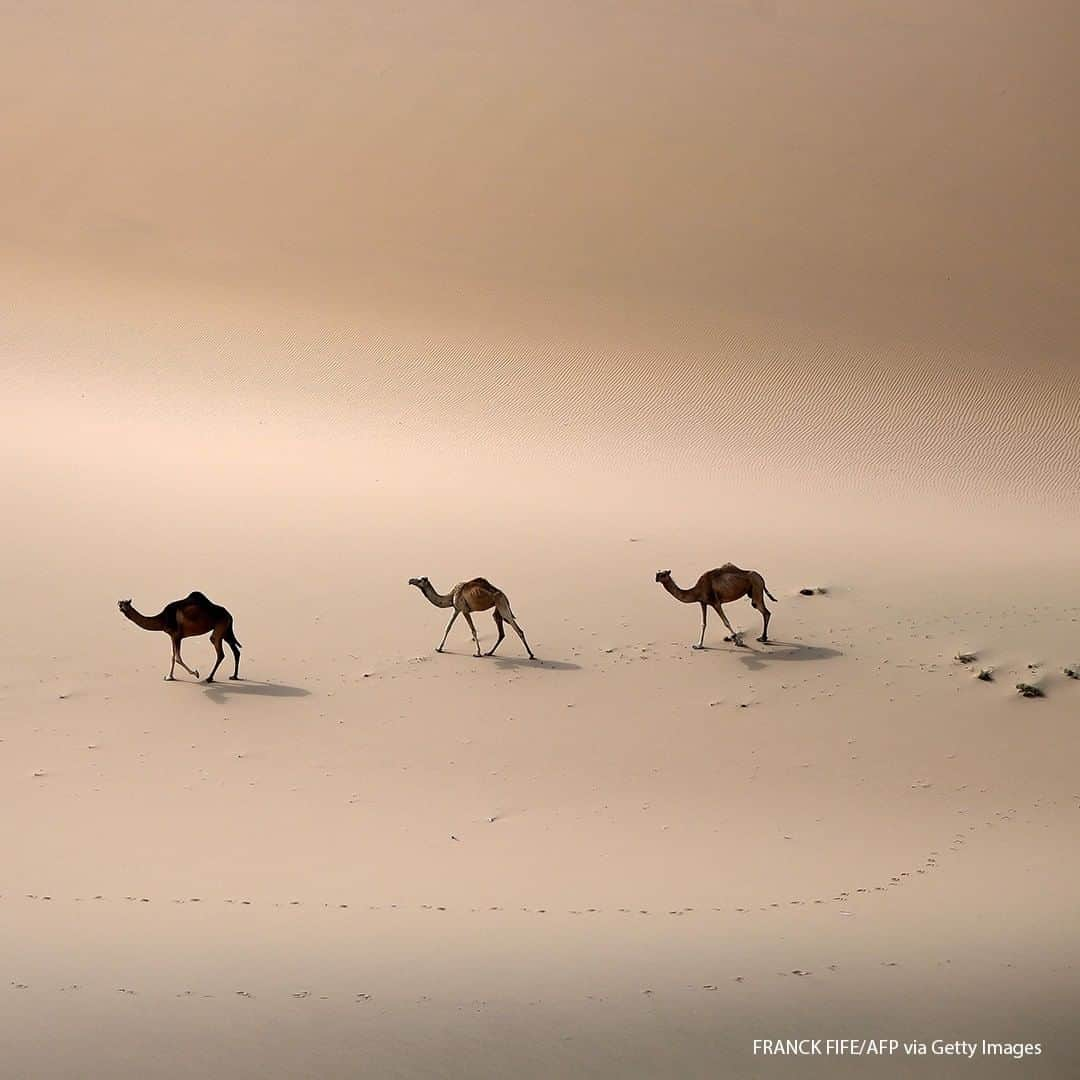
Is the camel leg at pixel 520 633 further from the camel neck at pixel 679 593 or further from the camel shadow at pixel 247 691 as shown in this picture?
the camel shadow at pixel 247 691

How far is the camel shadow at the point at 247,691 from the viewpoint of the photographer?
9797 mm

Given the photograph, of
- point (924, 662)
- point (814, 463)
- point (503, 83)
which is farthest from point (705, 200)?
point (924, 662)

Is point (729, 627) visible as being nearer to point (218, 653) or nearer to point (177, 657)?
point (218, 653)

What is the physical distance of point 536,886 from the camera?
6.80 m

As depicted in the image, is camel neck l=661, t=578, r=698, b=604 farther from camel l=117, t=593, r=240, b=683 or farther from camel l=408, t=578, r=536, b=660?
camel l=117, t=593, r=240, b=683

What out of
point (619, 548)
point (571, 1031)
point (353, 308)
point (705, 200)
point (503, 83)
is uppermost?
point (503, 83)

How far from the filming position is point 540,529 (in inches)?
546

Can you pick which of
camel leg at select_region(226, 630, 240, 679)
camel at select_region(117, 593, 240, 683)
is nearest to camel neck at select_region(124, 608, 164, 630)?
camel at select_region(117, 593, 240, 683)

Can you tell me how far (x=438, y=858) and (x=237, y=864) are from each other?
99 centimetres

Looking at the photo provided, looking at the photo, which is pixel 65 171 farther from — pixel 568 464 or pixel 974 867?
pixel 974 867

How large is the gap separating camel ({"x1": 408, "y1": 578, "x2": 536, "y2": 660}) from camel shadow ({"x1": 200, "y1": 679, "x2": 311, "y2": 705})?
3.98 ft

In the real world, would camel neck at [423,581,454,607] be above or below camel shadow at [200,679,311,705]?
above

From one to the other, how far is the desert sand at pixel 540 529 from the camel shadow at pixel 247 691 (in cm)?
4

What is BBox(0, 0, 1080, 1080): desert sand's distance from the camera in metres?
5.69
